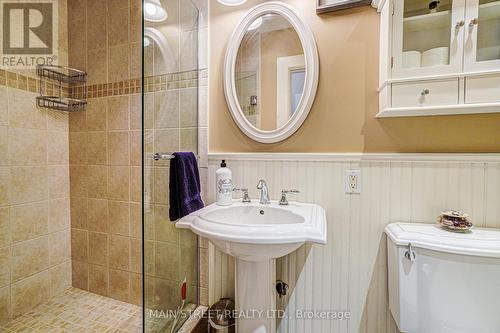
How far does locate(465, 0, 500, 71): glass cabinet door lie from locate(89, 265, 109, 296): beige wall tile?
228 cm

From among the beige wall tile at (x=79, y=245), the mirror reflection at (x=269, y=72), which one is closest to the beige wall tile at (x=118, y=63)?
the mirror reflection at (x=269, y=72)

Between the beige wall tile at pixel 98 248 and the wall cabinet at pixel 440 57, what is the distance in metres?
1.87

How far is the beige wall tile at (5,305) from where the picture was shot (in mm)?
1303

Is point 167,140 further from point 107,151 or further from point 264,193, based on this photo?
point 107,151

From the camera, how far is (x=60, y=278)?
63.5 inches

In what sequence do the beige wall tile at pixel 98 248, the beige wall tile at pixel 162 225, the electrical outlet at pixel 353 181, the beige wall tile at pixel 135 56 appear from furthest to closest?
the beige wall tile at pixel 98 248 → the beige wall tile at pixel 135 56 → the electrical outlet at pixel 353 181 → the beige wall tile at pixel 162 225

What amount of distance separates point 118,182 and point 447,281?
178 cm

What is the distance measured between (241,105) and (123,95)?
841 millimetres

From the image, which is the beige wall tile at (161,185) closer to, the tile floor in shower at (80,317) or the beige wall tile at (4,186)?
the tile floor in shower at (80,317)

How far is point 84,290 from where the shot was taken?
1.66m

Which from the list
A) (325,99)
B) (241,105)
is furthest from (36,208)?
(325,99)

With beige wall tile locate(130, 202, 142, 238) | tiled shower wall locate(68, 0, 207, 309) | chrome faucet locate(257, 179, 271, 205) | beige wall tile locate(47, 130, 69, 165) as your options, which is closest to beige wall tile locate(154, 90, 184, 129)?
tiled shower wall locate(68, 0, 207, 309)

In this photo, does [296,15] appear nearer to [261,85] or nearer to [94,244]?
[261,85]

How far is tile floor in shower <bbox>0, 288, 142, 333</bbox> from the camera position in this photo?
4.32 ft
